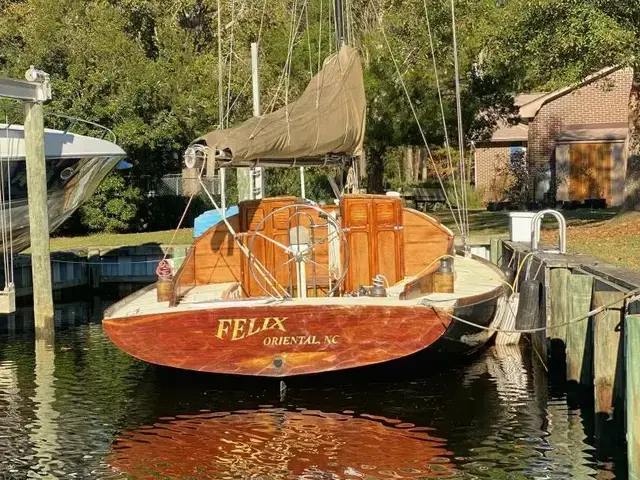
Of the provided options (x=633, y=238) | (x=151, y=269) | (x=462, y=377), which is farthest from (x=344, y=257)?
(x=151, y=269)

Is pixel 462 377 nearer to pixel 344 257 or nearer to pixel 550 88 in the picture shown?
pixel 344 257

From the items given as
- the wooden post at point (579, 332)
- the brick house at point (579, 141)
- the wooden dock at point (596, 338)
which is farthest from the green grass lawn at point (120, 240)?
the wooden post at point (579, 332)

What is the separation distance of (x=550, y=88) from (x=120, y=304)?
108ft

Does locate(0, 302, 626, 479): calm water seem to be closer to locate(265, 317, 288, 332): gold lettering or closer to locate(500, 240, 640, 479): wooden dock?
locate(500, 240, 640, 479): wooden dock

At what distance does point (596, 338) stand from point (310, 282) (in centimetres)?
462

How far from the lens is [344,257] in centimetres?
1479

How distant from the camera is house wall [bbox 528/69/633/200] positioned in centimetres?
4162

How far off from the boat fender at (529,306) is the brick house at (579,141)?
80.4 ft

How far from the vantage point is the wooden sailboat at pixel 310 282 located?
1299cm

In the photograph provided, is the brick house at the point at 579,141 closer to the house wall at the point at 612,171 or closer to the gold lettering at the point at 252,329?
the house wall at the point at 612,171

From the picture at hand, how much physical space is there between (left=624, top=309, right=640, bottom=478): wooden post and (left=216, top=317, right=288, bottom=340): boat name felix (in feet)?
15.5

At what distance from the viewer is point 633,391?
9148 mm

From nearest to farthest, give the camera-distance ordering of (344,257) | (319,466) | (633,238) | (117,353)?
(319,466) → (344,257) → (117,353) → (633,238)

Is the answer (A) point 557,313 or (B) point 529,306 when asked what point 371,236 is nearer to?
(B) point 529,306
